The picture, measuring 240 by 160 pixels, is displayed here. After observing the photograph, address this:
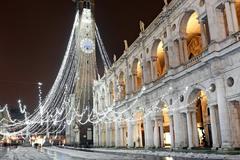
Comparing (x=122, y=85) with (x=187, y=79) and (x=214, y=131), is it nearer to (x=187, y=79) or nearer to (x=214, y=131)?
(x=187, y=79)

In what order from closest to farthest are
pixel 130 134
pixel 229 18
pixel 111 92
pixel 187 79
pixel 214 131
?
1. pixel 229 18
2. pixel 214 131
3. pixel 187 79
4. pixel 130 134
5. pixel 111 92

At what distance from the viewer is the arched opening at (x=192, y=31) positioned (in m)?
29.5

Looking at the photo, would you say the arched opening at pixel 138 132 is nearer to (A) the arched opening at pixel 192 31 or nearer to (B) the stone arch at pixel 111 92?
(A) the arched opening at pixel 192 31

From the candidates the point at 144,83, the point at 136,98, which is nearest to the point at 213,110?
the point at 144,83

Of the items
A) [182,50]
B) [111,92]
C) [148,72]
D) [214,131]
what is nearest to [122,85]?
[111,92]

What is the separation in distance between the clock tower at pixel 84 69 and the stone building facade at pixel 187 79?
90.8ft

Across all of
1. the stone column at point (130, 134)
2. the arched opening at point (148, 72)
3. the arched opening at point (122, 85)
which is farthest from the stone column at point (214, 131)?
the arched opening at point (122, 85)

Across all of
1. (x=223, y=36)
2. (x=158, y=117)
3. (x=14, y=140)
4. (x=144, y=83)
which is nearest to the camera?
(x=223, y=36)

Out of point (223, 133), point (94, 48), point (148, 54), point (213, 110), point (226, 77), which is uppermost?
point (94, 48)

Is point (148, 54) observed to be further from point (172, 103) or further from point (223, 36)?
point (223, 36)

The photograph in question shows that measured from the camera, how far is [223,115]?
74.5 feet

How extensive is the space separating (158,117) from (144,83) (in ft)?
15.4

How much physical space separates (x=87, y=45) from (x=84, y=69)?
231 inches

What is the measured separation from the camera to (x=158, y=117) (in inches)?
1398
